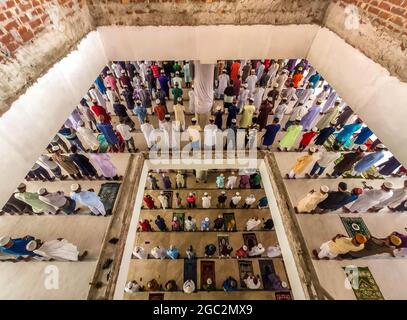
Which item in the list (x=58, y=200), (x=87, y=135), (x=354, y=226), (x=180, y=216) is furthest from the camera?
(x=180, y=216)

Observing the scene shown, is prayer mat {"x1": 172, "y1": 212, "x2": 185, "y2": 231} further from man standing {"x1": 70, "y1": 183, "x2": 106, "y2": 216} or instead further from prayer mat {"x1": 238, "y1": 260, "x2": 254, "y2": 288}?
man standing {"x1": 70, "y1": 183, "x2": 106, "y2": 216}

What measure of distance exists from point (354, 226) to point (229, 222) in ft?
11.8

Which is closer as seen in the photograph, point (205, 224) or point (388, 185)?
point (388, 185)

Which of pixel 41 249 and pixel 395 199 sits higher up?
pixel 395 199

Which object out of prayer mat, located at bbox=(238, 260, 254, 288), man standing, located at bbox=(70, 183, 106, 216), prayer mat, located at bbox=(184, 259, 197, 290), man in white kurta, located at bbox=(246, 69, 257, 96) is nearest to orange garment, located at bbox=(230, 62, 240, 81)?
man in white kurta, located at bbox=(246, 69, 257, 96)

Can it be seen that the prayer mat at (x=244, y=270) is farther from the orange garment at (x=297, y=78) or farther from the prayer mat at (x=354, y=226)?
the orange garment at (x=297, y=78)

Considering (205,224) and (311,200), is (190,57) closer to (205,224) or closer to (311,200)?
(311,200)

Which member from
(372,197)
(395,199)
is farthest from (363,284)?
(395,199)

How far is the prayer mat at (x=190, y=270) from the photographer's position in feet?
21.1

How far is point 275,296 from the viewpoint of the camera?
614 cm

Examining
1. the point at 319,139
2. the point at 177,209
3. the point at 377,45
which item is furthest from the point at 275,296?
the point at 377,45

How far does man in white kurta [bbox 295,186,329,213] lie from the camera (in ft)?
13.0

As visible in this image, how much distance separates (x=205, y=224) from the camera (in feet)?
22.6

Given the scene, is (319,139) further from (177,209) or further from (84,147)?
(84,147)
